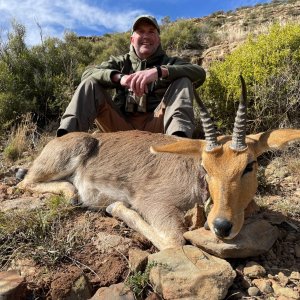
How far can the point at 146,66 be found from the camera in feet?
26.1

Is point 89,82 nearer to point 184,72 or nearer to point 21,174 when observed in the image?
point 184,72

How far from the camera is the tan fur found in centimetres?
411

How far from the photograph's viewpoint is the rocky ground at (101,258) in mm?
3625

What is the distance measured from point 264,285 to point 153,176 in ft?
7.86

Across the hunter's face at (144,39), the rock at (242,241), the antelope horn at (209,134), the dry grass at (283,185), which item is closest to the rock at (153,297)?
the rock at (242,241)

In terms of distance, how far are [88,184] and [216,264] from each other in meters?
2.71

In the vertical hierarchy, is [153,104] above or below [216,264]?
above

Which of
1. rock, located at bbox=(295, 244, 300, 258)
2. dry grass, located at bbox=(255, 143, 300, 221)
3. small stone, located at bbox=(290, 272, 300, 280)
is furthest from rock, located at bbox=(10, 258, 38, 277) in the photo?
dry grass, located at bbox=(255, 143, 300, 221)

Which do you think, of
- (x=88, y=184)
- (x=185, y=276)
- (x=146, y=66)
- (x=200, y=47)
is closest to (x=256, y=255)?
(x=185, y=276)

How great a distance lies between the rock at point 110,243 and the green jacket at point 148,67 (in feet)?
11.1

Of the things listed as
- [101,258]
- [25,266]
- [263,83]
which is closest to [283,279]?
[101,258]

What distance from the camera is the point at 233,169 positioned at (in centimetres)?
406

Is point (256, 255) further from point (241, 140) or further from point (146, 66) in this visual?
point (146, 66)

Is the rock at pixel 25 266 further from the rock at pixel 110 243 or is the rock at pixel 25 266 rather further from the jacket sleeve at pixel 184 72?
the jacket sleeve at pixel 184 72
